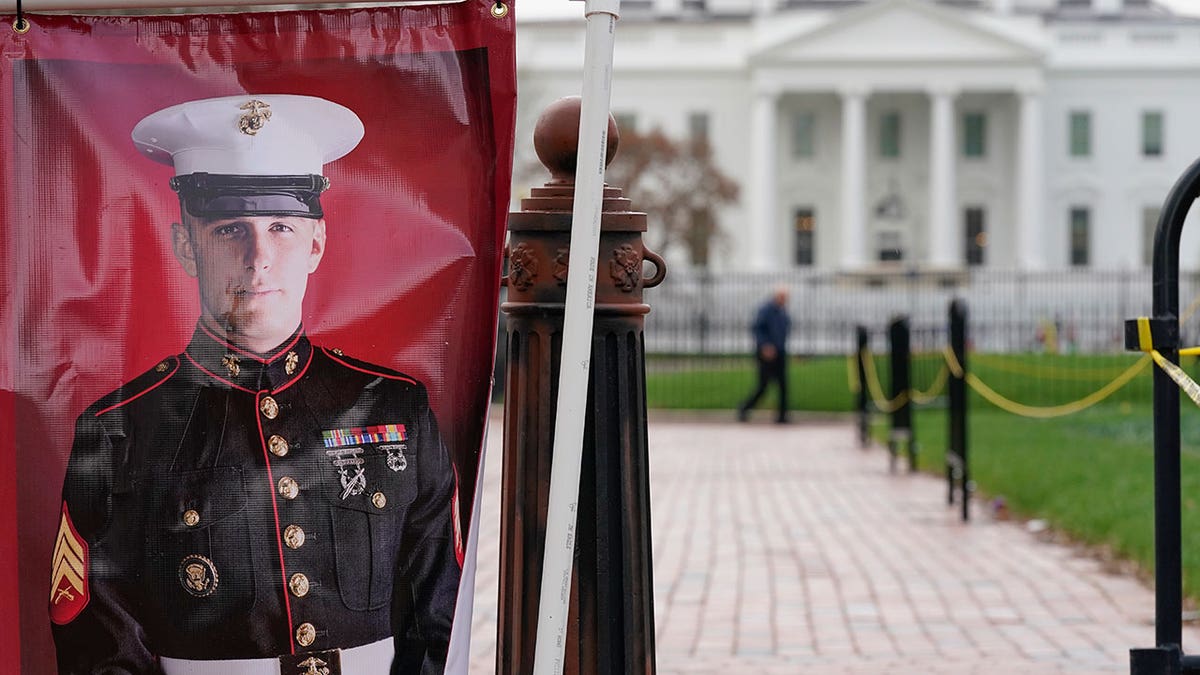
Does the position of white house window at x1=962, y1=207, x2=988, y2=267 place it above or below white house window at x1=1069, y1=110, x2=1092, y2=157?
below

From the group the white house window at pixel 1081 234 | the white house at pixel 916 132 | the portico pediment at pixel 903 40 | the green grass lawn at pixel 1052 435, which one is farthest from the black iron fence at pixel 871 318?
the white house window at pixel 1081 234

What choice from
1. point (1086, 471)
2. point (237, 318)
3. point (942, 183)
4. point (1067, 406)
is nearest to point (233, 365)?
point (237, 318)

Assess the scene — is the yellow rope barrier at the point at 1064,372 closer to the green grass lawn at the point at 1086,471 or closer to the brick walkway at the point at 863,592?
the green grass lawn at the point at 1086,471

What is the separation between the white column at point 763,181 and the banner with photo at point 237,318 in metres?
59.9

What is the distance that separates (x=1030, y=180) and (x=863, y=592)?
58.5 m

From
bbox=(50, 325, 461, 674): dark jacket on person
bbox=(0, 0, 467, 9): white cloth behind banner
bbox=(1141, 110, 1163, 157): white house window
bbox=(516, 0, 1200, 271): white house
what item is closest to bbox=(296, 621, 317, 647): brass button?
bbox=(50, 325, 461, 674): dark jacket on person

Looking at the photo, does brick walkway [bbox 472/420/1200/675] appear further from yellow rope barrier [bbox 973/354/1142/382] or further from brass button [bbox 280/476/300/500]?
yellow rope barrier [bbox 973/354/1142/382]

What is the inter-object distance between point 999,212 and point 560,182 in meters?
64.3

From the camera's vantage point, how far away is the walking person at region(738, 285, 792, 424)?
62.8ft

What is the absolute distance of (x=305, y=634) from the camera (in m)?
2.29

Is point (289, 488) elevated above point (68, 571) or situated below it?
above

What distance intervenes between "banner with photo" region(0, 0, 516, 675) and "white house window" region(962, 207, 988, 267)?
2510 inches

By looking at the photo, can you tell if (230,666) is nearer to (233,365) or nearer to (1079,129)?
(233,365)

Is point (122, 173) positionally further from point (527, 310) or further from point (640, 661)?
point (640, 661)
